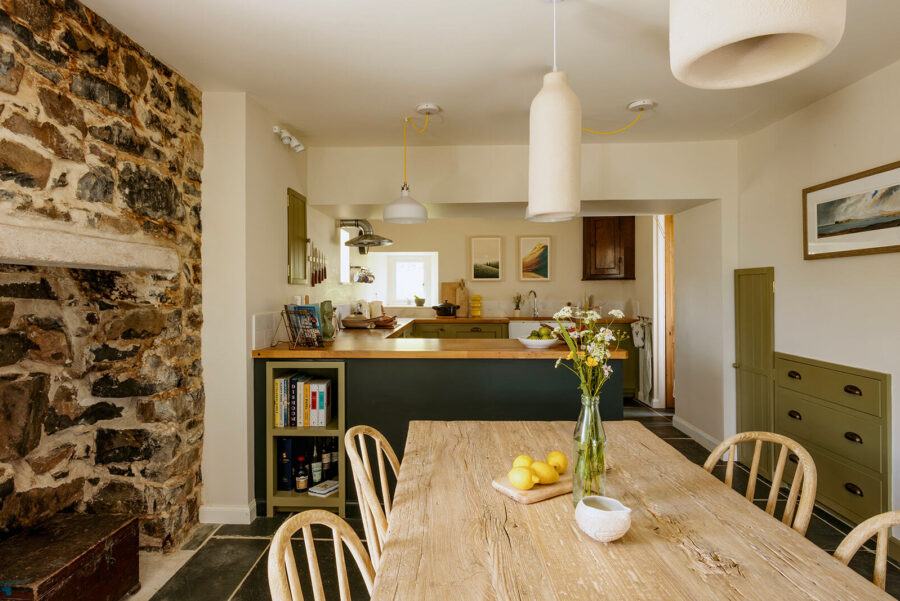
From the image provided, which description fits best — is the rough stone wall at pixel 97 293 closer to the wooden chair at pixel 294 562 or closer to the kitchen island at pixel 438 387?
the kitchen island at pixel 438 387

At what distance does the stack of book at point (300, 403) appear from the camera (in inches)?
110

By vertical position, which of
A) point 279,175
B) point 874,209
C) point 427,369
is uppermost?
point 279,175

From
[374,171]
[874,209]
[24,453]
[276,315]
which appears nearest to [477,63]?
[374,171]

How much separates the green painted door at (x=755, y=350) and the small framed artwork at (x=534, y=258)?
3.02 meters

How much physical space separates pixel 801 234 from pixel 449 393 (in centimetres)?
241

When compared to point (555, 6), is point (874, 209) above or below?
below

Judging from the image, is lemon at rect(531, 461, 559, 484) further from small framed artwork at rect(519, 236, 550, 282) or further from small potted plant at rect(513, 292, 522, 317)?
small framed artwork at rect(519, 236, 550, 282)

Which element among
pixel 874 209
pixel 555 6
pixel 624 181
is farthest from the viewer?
pixel 624 181

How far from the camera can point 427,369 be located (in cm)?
280

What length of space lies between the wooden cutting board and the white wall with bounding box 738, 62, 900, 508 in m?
2.10

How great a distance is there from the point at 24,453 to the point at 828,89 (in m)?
4.32

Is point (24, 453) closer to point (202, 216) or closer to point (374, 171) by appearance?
point (202, 216)

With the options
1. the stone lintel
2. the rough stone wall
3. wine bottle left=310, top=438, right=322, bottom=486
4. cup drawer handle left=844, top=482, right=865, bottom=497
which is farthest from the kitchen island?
cup drawer handle left=844, top=482, right=865, bottom=497

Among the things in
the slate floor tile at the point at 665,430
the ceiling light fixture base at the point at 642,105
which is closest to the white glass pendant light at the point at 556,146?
the ceiling light fixture base at the point at 642,105
